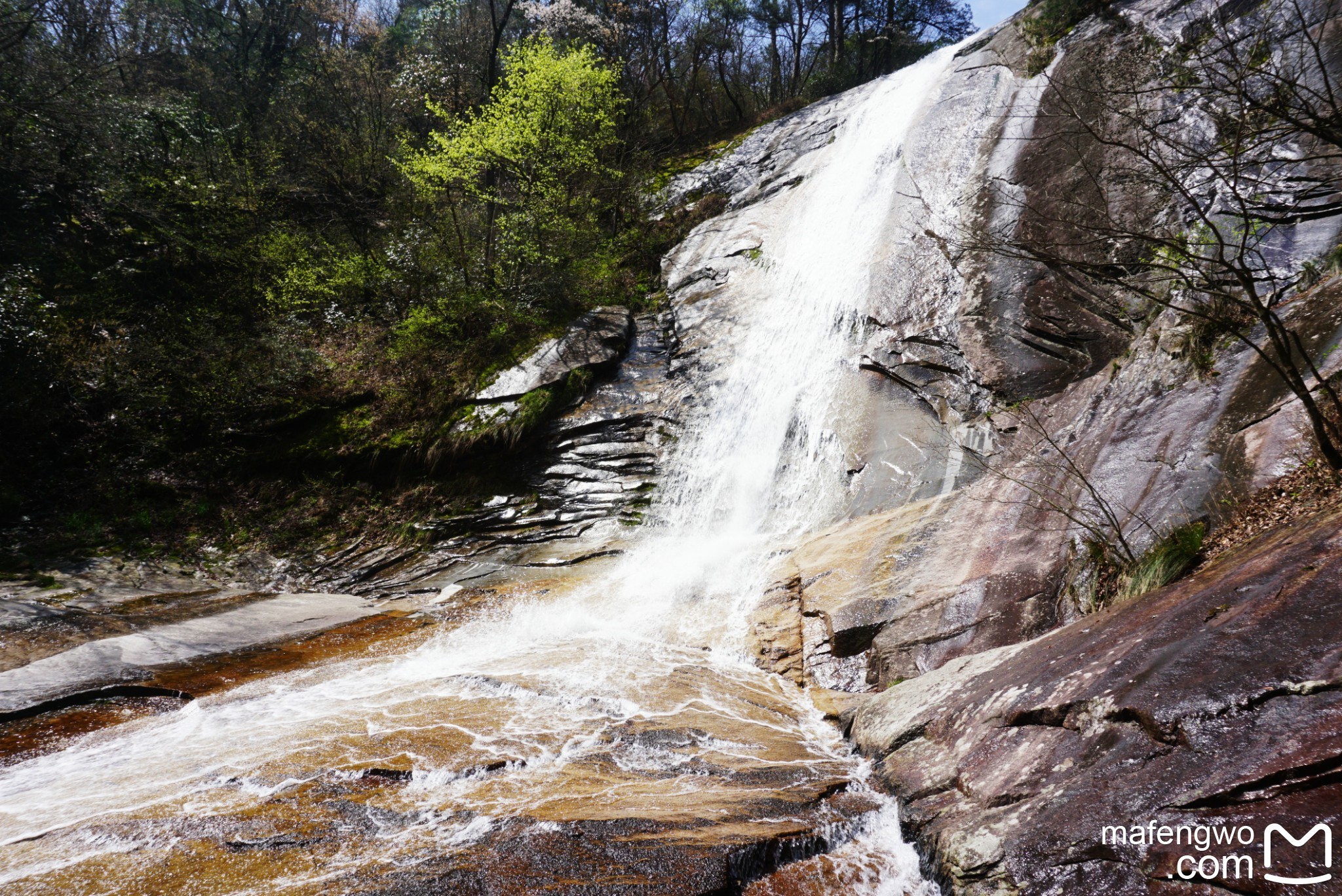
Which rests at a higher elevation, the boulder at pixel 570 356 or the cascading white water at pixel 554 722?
the boulder at pixel 570 356

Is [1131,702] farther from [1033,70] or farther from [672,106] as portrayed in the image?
[672,106]

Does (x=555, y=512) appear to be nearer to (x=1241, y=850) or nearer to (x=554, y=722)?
(x=554, y=722)

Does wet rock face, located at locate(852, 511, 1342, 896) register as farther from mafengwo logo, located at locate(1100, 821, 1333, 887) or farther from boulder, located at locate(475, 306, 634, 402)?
boulder, located at locate(475, 306, 634, 402)

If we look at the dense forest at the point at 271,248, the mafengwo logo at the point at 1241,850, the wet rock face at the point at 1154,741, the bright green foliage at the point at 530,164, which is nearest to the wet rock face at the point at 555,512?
the dense forest at the point at 271,248

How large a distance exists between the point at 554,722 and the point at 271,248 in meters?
14.1

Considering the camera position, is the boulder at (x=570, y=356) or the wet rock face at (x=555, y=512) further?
the boulder at (x=570, y=356)

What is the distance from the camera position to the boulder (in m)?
12.5

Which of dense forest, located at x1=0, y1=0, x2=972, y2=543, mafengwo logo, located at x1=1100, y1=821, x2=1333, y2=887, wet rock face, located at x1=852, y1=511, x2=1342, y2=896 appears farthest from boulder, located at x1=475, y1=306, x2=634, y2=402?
mafengwo logo, located at x1=1100, y1=821, x2=1333, y2=887

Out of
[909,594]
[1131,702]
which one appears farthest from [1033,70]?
[1131,702]

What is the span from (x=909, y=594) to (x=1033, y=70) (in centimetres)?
1245

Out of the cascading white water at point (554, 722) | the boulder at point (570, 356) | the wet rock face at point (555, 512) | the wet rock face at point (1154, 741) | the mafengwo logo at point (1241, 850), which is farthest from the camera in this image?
the boulder at point (570, 356)

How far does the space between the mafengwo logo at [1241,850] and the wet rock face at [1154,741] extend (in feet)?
0.04

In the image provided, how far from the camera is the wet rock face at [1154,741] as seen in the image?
8.30 ft

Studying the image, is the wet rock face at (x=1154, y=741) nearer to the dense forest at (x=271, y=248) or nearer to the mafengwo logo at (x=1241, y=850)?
the mafengwo logo at (x=1241, y=850)
